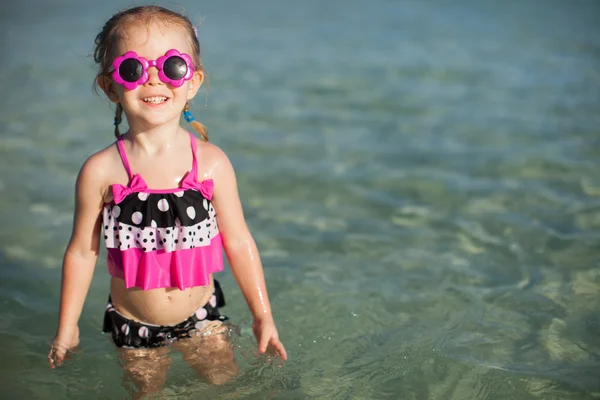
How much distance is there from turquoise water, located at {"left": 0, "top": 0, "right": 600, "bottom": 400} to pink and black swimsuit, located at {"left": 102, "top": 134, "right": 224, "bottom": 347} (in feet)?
2.00

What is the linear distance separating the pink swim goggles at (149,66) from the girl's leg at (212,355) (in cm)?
110

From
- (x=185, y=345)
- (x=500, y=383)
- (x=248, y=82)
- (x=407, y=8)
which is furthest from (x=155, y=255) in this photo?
(x=407, y=8)

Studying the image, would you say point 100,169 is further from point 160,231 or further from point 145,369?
point 145,369

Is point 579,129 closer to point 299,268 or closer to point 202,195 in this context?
point 299,268

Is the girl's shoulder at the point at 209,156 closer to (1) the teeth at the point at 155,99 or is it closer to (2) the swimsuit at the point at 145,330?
(1) the teeth at the point at 155,99

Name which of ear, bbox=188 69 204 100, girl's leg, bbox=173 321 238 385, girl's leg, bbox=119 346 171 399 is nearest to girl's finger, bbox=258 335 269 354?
girl's leg, bbox=173 321 238 385

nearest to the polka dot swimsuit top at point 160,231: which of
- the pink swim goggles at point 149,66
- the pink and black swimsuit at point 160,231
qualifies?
the pink and black swimsuit at point 160,231

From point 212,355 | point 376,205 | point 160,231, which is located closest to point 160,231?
point 160,231

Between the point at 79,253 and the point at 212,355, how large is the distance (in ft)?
2.47

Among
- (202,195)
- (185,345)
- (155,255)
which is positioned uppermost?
(202,195)

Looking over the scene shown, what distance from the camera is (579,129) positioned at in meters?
6.34

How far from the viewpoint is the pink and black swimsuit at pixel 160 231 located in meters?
2.79

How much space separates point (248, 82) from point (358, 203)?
3.08m

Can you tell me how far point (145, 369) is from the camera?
319 centimetres
